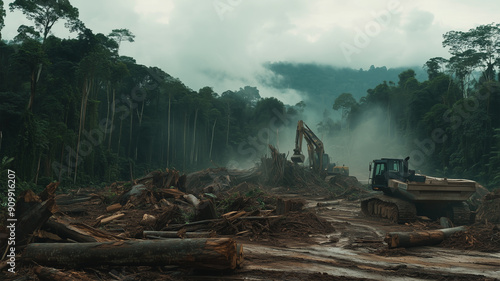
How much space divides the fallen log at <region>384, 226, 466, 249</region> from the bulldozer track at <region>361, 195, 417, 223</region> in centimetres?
359

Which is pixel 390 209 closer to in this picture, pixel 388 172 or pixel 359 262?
pixel 388 172

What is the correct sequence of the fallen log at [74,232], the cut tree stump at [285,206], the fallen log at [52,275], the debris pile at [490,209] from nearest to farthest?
1. the fallen log at [52,275]
2. the fallen log at [74,232]
3. the cut tree stump at [285,206]
4. the debris pile at [490,209]

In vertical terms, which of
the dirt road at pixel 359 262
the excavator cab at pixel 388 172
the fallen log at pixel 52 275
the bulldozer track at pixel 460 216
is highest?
the excavator cab at pixel 388 172

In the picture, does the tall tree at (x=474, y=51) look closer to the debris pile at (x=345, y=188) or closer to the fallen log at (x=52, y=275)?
the debris pile at (x=345, y=188)

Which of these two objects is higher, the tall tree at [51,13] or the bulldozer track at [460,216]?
the tall tree at [51,13]

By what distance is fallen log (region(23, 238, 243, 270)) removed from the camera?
6.08 meters

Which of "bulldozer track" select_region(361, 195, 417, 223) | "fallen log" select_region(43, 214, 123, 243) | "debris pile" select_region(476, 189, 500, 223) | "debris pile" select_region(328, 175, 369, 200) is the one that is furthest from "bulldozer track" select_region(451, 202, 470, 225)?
"fallen log" select_region(43, 214, 123, 243)

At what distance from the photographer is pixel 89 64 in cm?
3706

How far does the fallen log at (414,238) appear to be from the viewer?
9.26 meters

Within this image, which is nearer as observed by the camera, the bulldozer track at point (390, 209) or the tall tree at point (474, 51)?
the bulldozer track at point (390, 209)

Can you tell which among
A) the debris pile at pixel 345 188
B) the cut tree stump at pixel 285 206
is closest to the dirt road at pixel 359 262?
the cut tree stump at pixel 285 206

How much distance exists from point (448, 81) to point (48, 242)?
63844 millimetres

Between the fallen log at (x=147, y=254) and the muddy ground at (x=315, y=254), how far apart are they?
19 centimetres

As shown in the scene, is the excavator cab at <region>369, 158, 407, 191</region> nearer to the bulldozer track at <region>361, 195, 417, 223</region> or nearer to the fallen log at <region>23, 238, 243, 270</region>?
the bulldozer track at <region>361, 195, 417, 223</region>
